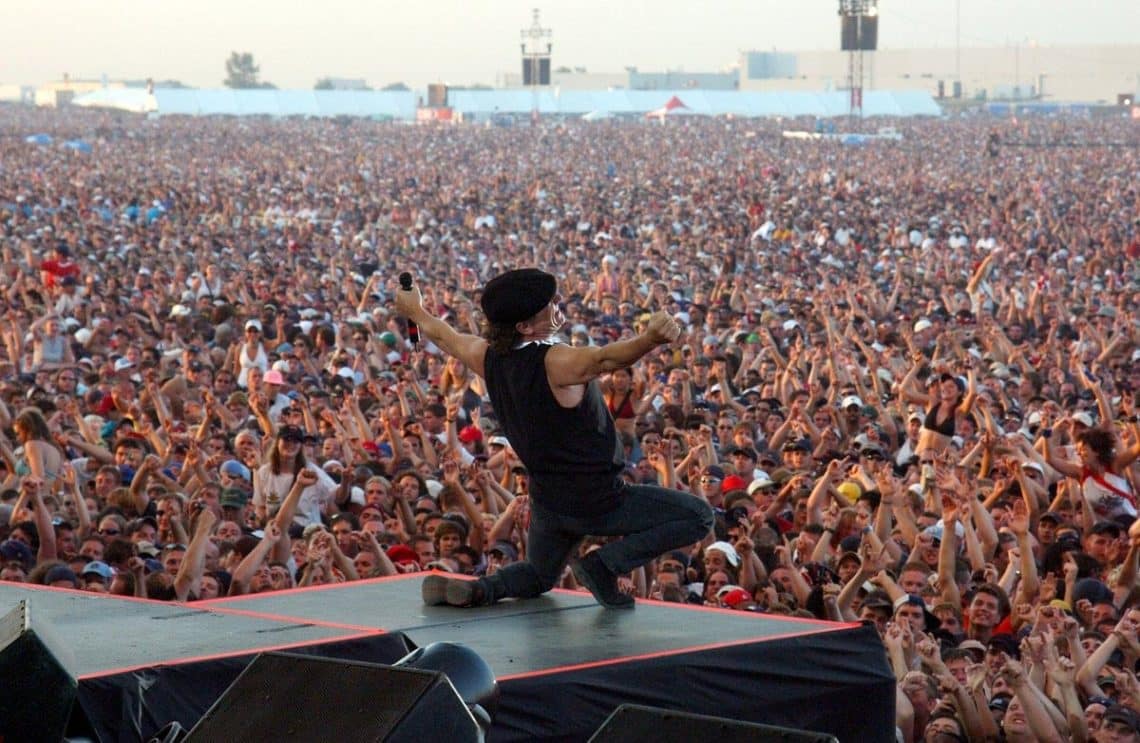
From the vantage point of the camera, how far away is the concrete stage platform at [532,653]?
3.89m

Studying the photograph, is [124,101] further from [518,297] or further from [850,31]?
[518,297]

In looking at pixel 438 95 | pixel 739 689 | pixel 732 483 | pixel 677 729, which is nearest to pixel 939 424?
pixel 732 483

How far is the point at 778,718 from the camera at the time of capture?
4.48 metres

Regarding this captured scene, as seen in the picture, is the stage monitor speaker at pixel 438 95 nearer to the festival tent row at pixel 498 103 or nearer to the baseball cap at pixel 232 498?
the festival tent row at pixel 498 103

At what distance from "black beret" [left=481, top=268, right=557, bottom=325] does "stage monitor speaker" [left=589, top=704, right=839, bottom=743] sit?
1986 mm

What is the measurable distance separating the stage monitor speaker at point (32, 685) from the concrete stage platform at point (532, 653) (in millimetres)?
516

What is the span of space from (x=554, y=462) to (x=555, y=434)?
0.30 ft

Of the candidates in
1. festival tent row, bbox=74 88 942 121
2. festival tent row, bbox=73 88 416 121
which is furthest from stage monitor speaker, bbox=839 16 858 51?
festival tent row, bbox=73 88 416 121

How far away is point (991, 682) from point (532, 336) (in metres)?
1.93

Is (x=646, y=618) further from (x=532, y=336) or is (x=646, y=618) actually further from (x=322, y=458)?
(x=322, y=458)

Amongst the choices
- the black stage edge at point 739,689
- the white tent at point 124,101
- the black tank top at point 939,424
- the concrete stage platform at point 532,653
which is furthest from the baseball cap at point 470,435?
the white tent at point 124,101

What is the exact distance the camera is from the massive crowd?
21.6ft

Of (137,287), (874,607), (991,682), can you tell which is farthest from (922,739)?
(137,287)

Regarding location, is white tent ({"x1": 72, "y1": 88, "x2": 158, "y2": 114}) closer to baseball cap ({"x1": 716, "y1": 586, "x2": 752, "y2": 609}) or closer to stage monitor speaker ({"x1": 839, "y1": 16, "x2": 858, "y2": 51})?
stage monitor speaker ({"x1": 839, "y1": 16, "x2": 858, "y2": 51})
